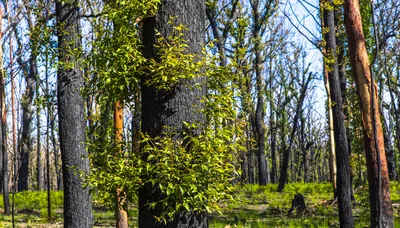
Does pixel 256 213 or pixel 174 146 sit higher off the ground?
pixel 174 146

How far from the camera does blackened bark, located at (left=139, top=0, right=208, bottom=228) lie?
3494 mm

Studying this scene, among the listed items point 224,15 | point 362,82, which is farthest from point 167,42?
point 224,15

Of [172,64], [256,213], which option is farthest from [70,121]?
[256,213]

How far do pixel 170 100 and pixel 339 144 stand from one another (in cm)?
591

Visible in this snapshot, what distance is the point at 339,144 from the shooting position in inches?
341

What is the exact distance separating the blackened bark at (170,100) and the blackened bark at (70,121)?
4117 mm

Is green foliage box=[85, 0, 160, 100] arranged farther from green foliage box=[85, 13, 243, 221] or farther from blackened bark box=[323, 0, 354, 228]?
blackened bark box=[323, 0, 354, 228]

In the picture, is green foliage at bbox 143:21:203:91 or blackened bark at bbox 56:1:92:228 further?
blackened bark at bbox 56:1:92:228

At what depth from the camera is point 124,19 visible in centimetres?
370

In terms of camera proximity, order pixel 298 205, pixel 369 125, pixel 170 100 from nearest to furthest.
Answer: pixel 170 100 < pixel 369 125 < pixel 298 205

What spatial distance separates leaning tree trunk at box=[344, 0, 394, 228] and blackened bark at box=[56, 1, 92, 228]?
14.0 feet

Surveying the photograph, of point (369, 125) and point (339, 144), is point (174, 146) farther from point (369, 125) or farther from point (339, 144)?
point (339, 144)

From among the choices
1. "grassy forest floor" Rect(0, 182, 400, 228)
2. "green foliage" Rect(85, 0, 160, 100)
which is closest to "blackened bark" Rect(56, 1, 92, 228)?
"grassy forest floor" Rect(0, 182, 400, 228)

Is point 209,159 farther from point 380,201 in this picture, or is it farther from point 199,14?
point 380,201
